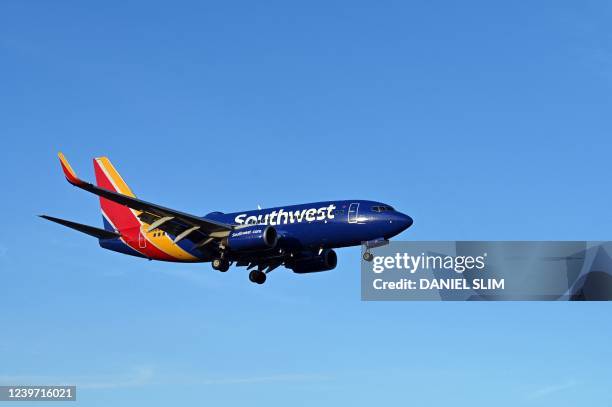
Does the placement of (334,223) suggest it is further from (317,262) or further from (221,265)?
(221,265)

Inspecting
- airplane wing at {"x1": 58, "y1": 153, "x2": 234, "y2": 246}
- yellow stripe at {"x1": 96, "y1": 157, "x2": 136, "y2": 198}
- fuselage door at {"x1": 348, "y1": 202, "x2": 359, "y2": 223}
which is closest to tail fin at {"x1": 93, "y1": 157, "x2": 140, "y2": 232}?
yellow stripe at {"x1": 96, "y1": 157, "x2": 136, "y2": 198}

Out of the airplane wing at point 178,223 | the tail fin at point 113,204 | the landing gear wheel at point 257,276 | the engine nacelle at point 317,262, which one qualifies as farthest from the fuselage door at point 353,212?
the tail fin at point 113,204

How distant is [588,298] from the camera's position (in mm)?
78188

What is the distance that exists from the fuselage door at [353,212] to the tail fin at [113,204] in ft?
60.2

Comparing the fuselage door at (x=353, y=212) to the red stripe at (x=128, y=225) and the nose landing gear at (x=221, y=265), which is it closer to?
the nose landing gear at (x=221, y=265)

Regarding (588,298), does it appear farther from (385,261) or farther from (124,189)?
(124,189)

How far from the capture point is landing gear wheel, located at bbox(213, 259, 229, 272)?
73125 mm

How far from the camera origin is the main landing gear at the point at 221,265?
73.1m

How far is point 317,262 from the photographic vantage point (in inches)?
2926

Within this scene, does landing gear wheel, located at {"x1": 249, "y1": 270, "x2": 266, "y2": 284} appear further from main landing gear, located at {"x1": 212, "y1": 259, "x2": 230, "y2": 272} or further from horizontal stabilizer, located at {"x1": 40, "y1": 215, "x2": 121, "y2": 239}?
horizontal stabilizer, located at {"x1": 40, "y1": 215, "x2": 121, "y2": 239}

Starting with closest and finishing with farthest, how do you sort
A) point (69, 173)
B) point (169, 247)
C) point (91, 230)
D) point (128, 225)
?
point (69, 173)
point (169, 247)
point (91, 230)
point (128, 225)

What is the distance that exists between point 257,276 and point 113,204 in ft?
43.6

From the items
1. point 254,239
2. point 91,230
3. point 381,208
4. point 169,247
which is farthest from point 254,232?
point 91,230

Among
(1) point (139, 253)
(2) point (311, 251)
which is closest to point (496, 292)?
(2) point (311, 251)
